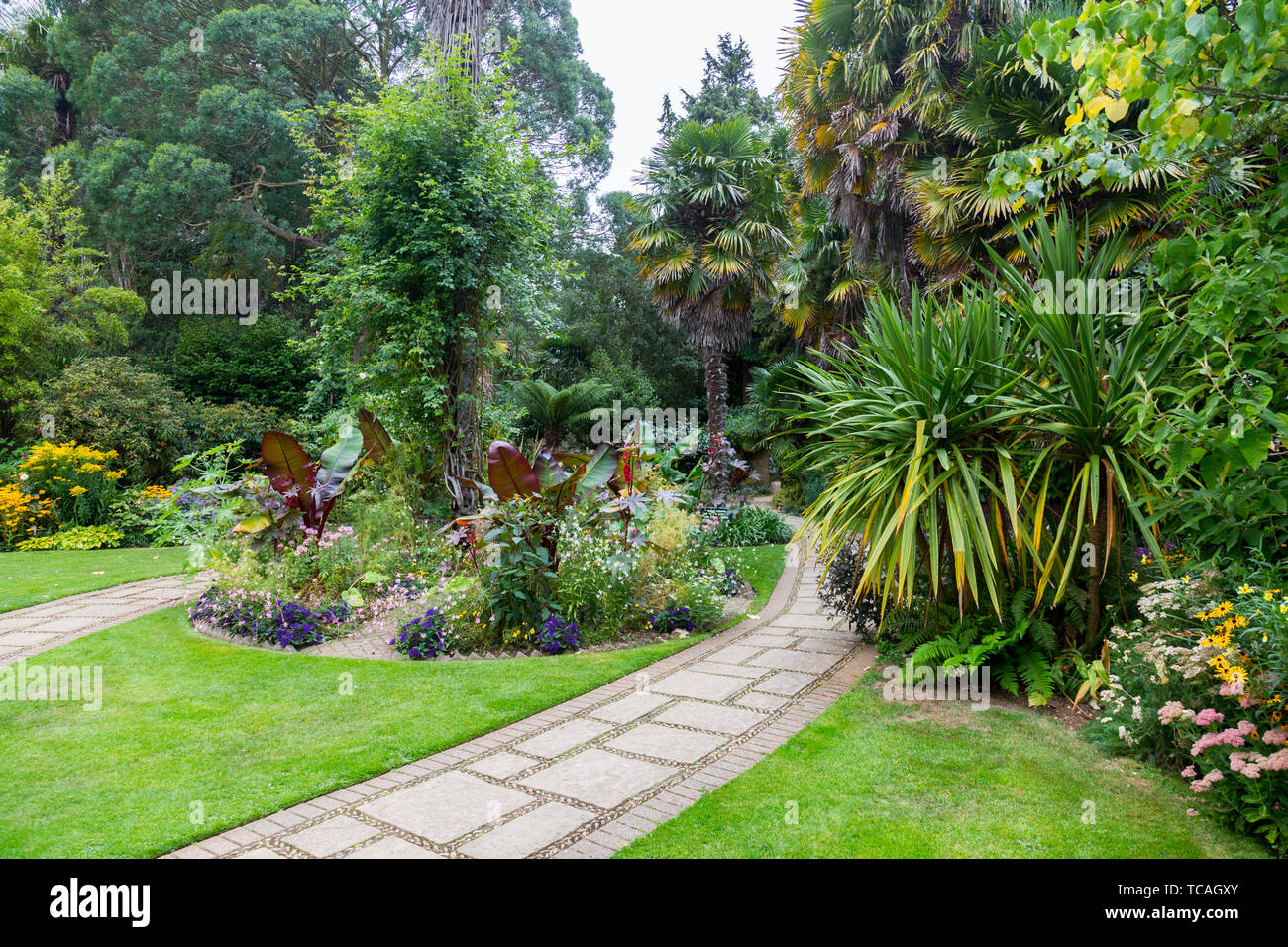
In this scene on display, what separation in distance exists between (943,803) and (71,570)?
1018cm

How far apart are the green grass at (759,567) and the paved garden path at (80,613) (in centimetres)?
568

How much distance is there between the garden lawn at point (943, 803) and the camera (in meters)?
2.69

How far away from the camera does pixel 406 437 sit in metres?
8.53

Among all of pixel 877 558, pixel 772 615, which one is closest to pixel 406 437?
pixel 772 615

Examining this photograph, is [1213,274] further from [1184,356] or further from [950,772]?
[950,772]

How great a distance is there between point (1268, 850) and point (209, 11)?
956 inches

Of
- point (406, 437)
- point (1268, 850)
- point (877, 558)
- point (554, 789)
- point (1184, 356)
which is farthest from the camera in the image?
point (406, 437)

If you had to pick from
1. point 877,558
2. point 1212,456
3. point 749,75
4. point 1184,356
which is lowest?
point 877,558

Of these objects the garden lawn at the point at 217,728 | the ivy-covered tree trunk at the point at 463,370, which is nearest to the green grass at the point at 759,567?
the garden lawn at the point at 217,728

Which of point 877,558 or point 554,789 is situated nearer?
point 554,789

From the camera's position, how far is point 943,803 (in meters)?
3.05

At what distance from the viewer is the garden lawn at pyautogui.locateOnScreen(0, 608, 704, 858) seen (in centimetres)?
296

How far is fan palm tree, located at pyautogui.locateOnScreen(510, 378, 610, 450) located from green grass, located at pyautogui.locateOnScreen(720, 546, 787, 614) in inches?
283

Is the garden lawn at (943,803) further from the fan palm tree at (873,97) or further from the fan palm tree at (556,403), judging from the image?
the fan palm tree at (556,403)
